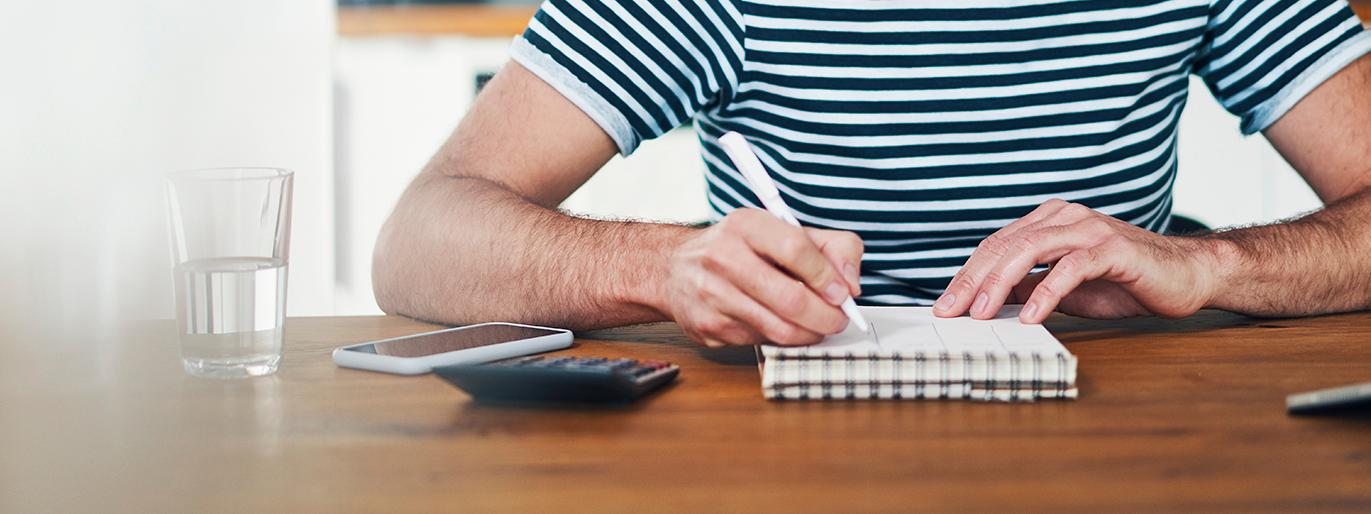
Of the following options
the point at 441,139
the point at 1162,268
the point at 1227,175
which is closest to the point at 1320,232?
the point at 1162,268

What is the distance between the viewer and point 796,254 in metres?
0.72

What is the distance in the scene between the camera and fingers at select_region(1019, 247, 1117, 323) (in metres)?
0.82

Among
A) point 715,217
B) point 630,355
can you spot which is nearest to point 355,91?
point 715,217

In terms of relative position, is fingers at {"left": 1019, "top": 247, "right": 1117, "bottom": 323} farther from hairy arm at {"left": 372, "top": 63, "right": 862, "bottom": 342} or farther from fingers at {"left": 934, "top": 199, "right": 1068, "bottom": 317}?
hairy arm at {"left": 372, "top": 63, "right": 862, "bottom": 342}

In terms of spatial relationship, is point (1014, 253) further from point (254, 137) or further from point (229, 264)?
point (254, 137)

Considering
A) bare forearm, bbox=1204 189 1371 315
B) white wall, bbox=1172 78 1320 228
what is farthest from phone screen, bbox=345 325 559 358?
white wall, bbox=1172 78 1320 228

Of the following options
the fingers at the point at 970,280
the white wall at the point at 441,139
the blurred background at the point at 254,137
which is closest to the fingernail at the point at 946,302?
the fingers at the point at 970,280

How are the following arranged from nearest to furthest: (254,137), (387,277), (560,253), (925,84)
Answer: (560,253) < (387,277) < (925,84) < (254,137)

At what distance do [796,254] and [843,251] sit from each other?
0.04 metres

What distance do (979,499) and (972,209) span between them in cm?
79

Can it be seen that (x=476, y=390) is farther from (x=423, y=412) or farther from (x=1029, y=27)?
(x=1029, y=27)

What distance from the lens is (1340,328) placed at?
0.92m

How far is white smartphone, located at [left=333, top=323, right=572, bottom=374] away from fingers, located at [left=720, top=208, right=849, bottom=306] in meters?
0.19

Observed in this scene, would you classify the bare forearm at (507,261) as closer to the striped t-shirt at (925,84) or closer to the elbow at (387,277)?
the elbow at (387,277)
